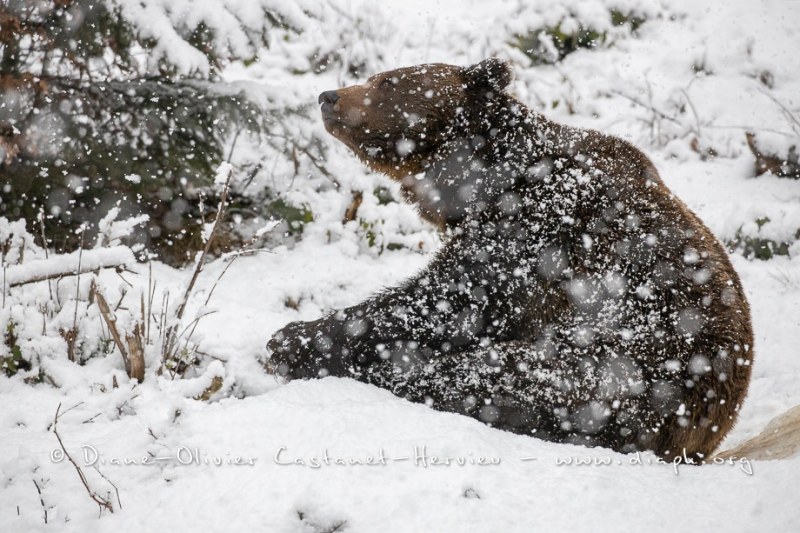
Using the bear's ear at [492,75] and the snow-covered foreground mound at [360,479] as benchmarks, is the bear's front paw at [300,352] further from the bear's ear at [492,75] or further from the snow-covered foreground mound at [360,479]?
the bear's ear at [492,75]

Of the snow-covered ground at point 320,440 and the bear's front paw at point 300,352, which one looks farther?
the bear's front paw at point 300,352

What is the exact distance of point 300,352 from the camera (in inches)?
124

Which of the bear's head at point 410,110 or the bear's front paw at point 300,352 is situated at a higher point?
the bear's head at point 410,110

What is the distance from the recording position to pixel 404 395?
2908 millimetres

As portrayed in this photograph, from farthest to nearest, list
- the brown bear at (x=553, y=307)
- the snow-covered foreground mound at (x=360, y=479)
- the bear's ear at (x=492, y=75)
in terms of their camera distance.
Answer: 1. the bear's ear at (x=492, y=75)
2. the brown bear at (x=553, y=307)
3. the snow-covered foreground mound at (x=360, y=479)

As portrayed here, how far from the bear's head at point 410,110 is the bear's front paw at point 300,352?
962mm

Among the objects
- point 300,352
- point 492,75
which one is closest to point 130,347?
point 300,352

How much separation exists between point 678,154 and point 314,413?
17.9 feet

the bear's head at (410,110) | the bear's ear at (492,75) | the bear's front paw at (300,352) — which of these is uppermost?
the bear's ear at (492,75)

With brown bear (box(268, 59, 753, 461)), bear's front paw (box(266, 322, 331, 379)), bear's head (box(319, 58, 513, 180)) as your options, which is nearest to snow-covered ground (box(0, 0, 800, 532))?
bear's front paw (box(266, 322, 331, 379))

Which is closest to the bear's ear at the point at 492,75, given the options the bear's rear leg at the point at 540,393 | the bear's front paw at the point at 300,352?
the bear's rear leg at the point at 540,393

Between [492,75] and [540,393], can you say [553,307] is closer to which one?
[540,393]

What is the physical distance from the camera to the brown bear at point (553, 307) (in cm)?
261

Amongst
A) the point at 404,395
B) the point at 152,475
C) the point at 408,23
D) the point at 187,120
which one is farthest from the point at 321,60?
the point at 152,475
